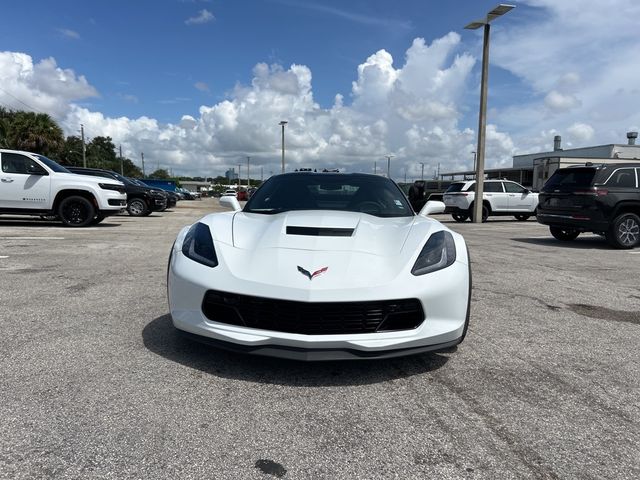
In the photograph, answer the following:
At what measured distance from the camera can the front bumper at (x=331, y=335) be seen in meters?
2.53

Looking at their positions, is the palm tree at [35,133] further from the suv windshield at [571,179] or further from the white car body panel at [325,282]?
the white car body panel at [325,282]

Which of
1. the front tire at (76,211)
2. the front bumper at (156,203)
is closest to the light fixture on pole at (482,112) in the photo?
the front bumper at (156,203)

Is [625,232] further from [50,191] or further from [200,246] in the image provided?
[50,191]

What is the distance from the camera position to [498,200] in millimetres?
19234

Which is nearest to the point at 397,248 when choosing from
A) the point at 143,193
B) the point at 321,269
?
the point at 321,269

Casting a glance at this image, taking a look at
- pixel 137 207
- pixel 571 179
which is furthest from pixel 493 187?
pixel 137 207

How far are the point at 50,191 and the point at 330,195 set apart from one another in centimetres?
983

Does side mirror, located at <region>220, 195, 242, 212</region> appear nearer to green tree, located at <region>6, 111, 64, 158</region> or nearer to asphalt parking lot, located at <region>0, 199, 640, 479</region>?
asphalt parking lot, located at <region>0, 199, 640, 479</region>

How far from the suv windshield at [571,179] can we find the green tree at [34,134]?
123 feet

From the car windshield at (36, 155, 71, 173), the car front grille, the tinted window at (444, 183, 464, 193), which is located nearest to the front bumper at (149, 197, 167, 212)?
the car windshield at (36, 155, 71, 173)

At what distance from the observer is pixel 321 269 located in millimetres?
2676

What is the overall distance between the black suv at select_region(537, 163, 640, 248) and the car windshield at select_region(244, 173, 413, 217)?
6.61 meters

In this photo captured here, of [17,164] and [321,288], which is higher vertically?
[17,164]

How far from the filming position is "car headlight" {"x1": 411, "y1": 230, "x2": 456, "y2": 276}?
2838 mm
